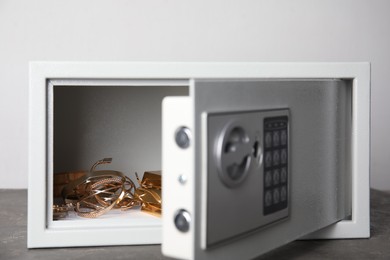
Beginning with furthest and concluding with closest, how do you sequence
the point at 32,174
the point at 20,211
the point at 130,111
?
the point at 130,111 → the point at 20,211 → the point at 32,174

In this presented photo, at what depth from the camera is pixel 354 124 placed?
1.13 meters

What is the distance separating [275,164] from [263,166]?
44 mm

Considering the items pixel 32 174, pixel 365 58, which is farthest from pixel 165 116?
pixel 365 58

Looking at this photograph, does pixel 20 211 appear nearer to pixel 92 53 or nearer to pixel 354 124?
pixel 92 53

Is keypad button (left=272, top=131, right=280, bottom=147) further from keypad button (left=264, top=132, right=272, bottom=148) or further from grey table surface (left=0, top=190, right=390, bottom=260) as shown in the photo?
grey table surface (left=0, top=190, right=390, bottom=260)

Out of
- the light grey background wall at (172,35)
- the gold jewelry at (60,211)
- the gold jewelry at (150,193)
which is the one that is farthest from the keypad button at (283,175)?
the light grey background wall at (172,35)

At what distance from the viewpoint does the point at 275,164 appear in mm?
867

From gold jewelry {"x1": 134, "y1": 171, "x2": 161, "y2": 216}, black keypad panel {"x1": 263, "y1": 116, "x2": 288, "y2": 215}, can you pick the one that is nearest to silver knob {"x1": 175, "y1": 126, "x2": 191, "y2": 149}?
black keypad panel {"x1": 263, "y1": 116, "x2": 288, "y2": 215}

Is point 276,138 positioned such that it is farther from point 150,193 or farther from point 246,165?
point 150,193

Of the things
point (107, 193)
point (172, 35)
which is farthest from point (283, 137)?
point (172, 35)

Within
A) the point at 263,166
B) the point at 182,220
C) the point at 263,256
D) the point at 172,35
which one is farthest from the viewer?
the point at 172,35

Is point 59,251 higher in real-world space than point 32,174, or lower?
lower

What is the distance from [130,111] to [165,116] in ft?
2.81

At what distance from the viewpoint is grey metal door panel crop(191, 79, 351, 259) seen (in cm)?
72
